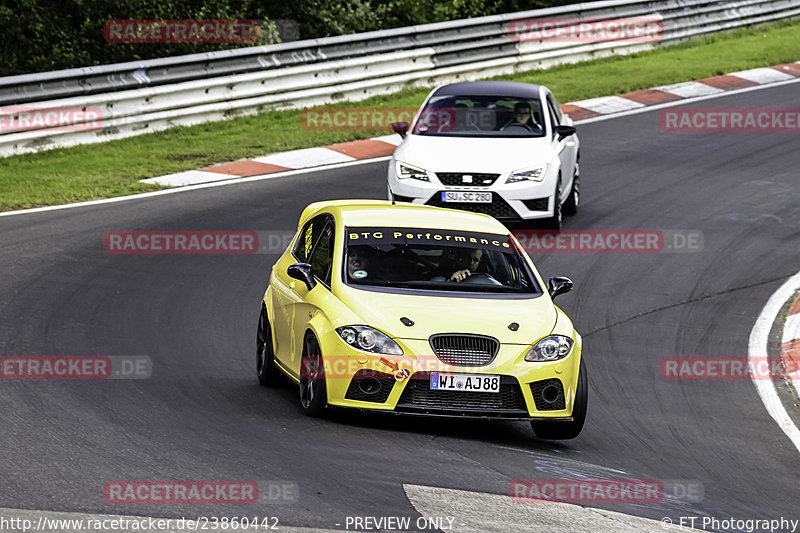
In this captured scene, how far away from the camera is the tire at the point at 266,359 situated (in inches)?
396

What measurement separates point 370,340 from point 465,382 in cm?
68

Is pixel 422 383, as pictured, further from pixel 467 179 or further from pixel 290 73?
pixel 290 73

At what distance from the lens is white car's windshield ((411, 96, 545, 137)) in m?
16.8

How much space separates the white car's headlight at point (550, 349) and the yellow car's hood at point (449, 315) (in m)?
0.06

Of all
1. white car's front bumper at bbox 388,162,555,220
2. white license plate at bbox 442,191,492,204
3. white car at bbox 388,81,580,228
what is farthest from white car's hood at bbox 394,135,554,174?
white license plate at bbox 442,191,492,204

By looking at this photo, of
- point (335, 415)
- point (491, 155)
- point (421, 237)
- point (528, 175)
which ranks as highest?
point (421, 237)

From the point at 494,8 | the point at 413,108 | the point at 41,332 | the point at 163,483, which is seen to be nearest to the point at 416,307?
the point at 163,483

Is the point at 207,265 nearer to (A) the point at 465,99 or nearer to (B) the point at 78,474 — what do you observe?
(A) the point at 465,99

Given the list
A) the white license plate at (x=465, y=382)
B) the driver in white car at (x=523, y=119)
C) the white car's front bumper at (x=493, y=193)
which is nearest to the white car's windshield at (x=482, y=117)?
the driver in white car at (x=523, y=119)

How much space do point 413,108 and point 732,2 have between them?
40.6ft

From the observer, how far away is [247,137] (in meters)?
21.5

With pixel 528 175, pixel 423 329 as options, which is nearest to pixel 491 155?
pixel 528 175

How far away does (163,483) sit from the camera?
7195 mm

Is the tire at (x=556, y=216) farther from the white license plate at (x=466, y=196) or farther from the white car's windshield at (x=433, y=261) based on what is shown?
the white car's windshield at (x=433, y=261)
